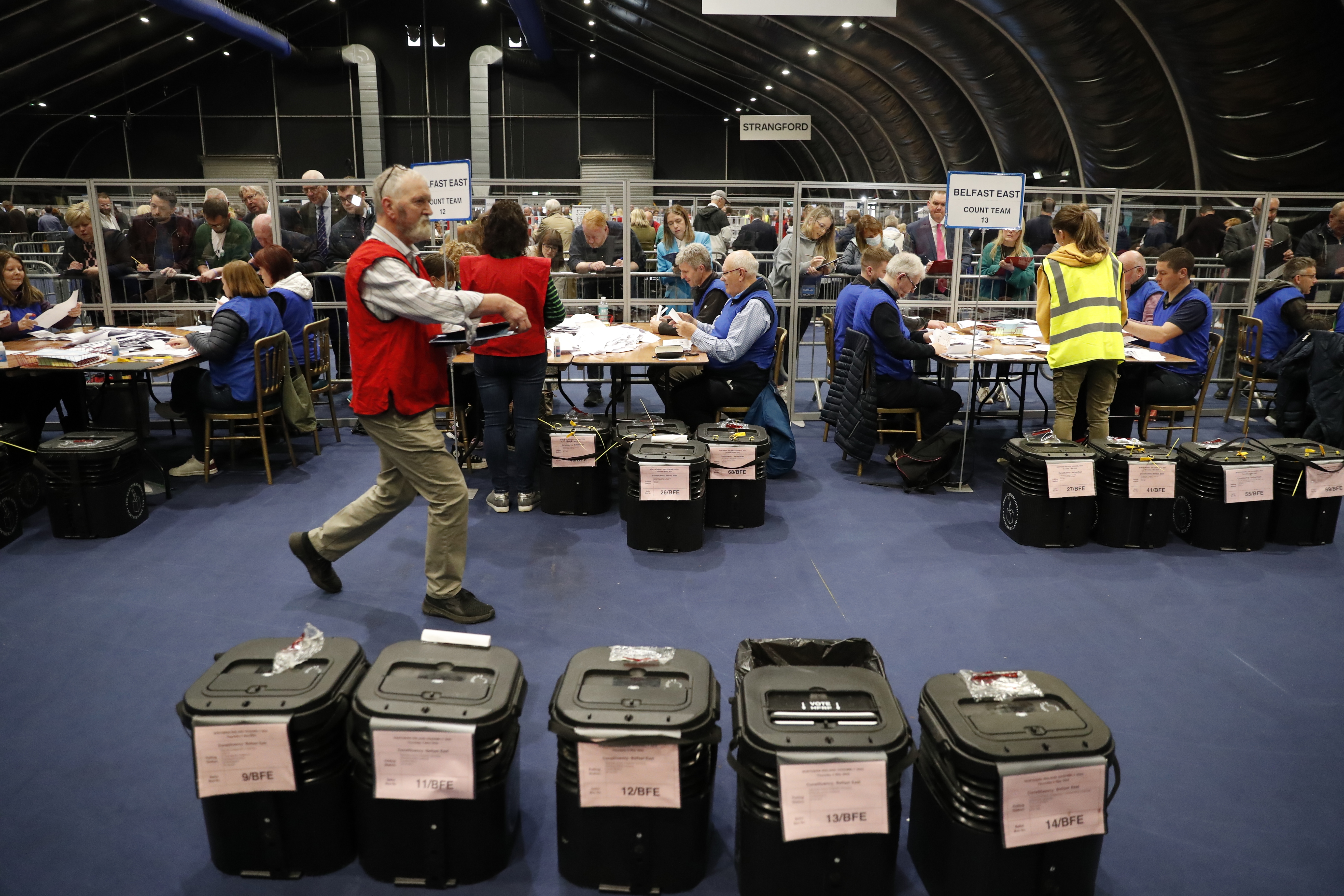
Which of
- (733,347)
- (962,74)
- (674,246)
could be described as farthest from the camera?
(962,74)

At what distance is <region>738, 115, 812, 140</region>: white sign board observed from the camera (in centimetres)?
1349

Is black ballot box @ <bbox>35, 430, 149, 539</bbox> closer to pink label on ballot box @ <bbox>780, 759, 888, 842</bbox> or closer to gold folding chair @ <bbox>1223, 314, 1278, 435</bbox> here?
pink label on ballot box @ <bbox>780, 759, 888, 842</bbox>

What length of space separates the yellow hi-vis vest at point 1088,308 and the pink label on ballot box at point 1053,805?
3089 mm

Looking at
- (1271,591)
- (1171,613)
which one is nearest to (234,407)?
(1171,613)

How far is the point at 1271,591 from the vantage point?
3848mm

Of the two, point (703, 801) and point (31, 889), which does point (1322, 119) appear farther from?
point (31, 889)

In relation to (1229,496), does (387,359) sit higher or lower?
higher

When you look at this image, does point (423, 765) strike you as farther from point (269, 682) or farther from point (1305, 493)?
point (1305, 493)

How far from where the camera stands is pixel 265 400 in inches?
202

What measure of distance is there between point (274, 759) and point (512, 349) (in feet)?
8.37

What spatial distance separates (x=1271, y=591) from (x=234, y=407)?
5280 millimetres

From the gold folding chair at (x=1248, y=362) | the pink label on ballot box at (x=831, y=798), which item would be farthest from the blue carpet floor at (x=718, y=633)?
the gold folding chair at (x=1248, y=362)

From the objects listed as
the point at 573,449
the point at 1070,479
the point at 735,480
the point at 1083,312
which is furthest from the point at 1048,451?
the point at 573,449

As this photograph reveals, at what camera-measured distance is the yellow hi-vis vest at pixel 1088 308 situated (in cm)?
438
